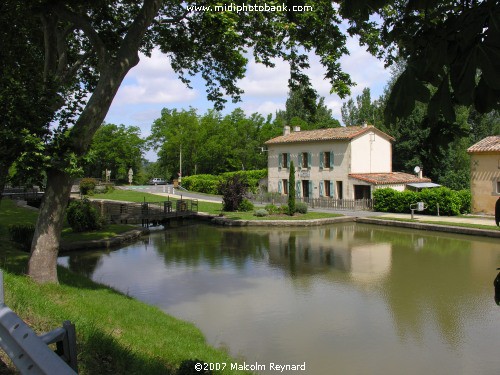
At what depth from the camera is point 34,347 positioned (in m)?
1.88

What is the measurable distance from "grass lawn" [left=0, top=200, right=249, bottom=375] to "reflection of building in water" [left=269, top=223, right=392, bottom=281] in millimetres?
6379

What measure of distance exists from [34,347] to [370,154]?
110 ft

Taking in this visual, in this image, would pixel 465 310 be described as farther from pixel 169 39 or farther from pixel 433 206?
pixel 433 206

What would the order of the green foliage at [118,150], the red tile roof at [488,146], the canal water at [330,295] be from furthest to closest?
1. the green foliage at [118,150]
2. the red tile roof at [488,146]
3. the canal water at [330,295]

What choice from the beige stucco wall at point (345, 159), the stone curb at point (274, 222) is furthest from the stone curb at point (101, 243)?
the beige stucco wall at point (345, 159)

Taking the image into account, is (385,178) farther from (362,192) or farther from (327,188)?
(327,188)

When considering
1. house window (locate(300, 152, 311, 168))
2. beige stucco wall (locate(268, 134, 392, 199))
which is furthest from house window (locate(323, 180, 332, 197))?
house window (locate(300, 152, 311, 168))

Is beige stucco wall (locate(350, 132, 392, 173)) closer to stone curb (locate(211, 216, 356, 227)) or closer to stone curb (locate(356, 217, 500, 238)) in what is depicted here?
stone curb (locate(356, 217, 500, 238))

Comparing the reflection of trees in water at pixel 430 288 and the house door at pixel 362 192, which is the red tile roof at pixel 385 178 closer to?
the house door at pixel 362 192

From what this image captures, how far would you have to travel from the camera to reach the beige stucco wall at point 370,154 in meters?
32.7

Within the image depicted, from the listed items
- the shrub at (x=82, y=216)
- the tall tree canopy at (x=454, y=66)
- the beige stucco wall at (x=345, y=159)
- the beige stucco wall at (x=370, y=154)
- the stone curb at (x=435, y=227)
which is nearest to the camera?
the tall tree canopy at (x=454, y=66)

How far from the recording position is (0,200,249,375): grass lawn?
4.78m

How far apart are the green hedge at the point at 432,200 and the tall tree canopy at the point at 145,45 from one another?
17.3m

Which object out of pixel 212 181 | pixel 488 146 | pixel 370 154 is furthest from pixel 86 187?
pixel 488 146
